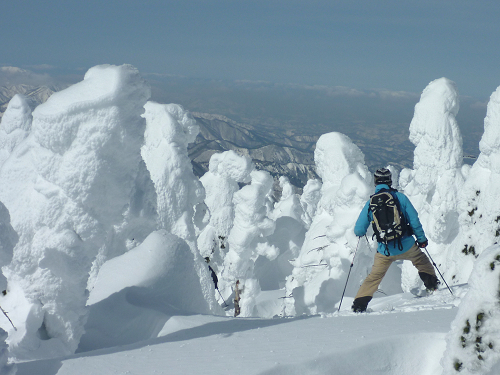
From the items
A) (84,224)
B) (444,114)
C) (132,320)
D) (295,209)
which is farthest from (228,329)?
(295,209)

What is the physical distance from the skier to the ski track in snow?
3.33 feet

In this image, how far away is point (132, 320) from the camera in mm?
5355

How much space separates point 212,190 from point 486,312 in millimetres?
16175

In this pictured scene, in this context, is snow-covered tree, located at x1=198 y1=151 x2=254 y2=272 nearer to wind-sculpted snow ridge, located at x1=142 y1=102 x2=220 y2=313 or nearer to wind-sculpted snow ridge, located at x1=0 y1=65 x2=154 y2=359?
wind-sculpted snow ridge, located at x1=142 y1=102 x2=220 y2=313

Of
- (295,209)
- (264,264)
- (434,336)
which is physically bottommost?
(264,264)

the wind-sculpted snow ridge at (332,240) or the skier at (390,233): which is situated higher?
the skier at (390,233)

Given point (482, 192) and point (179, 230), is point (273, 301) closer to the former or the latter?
point (179, 230)

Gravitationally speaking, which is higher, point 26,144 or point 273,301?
point 26,144

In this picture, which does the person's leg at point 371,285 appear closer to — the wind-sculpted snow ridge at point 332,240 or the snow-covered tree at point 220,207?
the wind-sculpted snow ridge at point 332,240

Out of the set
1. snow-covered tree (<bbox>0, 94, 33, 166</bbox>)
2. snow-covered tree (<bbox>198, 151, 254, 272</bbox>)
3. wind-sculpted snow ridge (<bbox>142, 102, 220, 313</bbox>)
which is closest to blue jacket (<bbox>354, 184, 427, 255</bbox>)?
wind-sculpted snow ridge (<bbox>142, 102, 220, 313</bbox>)

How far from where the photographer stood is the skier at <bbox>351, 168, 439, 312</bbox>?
5527mm

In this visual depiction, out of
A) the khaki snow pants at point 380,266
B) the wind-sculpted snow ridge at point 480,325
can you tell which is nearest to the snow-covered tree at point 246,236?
the khaki snow pants at point 380,266

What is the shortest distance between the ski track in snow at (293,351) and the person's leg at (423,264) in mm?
1160

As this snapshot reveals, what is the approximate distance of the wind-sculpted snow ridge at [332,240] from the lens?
11172 mm
